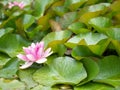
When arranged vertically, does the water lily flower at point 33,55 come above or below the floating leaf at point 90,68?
above

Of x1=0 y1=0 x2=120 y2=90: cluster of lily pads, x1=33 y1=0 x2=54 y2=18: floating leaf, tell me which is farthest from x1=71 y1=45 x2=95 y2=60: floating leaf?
x1=33 y1=0 x2=54 y2=18: floating leaf

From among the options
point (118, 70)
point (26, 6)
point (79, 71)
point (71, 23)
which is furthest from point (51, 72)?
point (26, 6)

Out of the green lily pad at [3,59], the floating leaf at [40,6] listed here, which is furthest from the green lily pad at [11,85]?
the floating leaf at [40,6]

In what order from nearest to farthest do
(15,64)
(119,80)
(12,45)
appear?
1. (119,80)
2. (15,64)
3. (12,45)

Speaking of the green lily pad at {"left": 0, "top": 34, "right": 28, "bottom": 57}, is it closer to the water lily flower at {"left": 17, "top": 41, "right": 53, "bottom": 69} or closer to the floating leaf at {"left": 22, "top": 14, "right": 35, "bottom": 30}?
the floating leaf at {"left": 22, "top": 14, "right": 35, "bottom": 30}

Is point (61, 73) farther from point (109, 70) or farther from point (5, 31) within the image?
point (5, 31)

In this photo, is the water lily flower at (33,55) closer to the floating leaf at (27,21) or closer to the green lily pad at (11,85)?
the green lily pad at (11,85)

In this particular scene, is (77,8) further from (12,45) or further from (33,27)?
(12,45)
